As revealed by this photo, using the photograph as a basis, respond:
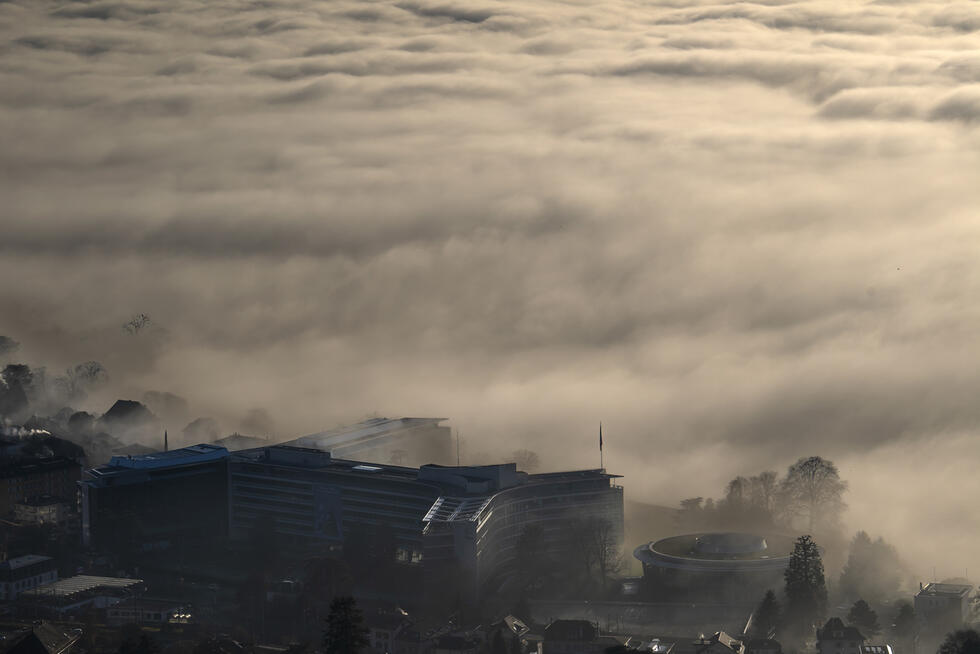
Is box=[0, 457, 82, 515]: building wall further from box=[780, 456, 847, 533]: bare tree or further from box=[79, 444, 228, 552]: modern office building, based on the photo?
box=[780, 456, 847, 533]: bare tree

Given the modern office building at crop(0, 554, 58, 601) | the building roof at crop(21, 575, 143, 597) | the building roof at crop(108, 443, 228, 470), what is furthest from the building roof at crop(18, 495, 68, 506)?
the building roof at crop(21, 575, 143, 597)

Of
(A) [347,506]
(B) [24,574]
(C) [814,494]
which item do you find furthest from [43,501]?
(C) [814,494]

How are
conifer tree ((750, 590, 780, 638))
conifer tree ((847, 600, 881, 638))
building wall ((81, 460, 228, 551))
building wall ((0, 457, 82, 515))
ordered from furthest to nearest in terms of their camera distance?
building wall ((0, 457, 82, 515)) < building wall ((81, 460, 228, 551)) < conifer tree ((847, 600, 881, 638)) < conifer tree ((750, 590, 780, 638))

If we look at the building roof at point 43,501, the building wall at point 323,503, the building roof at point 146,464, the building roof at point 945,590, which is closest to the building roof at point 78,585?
the building roof at point 146,464

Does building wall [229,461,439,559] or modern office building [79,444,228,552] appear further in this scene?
modern office building [79,444,228,552]

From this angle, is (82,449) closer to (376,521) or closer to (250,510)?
(250,510)

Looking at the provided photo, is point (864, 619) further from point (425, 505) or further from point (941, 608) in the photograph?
point (425, 505)
